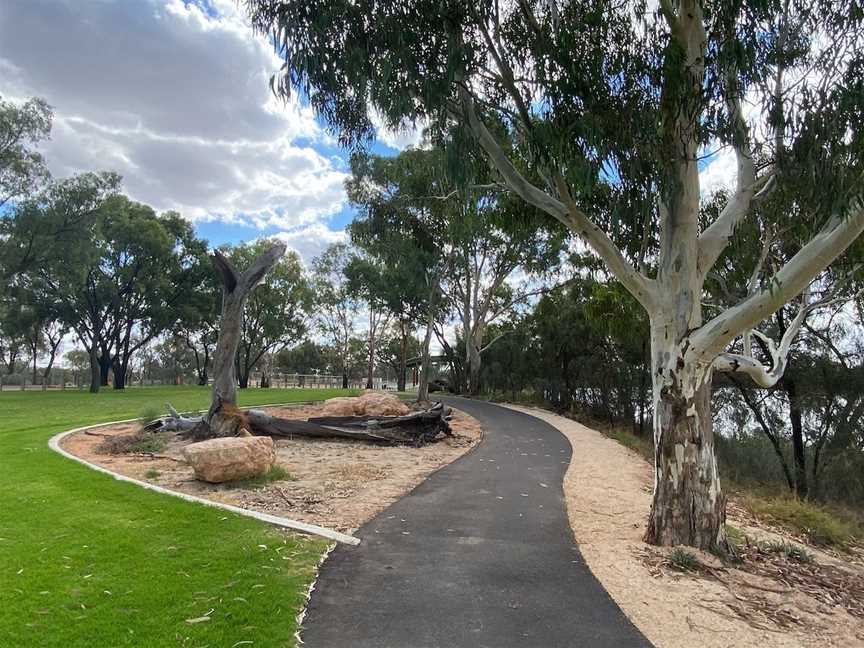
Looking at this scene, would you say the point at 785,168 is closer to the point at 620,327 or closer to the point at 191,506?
the point at 620,327

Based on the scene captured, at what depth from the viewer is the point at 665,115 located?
18.4ft

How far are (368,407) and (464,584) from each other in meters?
10.7

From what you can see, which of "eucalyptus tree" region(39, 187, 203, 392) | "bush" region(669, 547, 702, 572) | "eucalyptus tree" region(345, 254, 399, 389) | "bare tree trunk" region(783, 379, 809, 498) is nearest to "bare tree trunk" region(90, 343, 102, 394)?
"eucalyptus tree" region(39, 187, 203, 392)

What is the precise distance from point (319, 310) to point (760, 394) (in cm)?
3288

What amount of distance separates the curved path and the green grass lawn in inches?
16.4

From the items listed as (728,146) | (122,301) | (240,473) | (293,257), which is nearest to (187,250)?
(122,301)

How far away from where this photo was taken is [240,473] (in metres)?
7.67

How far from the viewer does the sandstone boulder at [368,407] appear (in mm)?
14531

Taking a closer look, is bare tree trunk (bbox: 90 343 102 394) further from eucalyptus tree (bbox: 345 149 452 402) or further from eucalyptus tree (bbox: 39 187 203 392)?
eucalyptus tree (bbox: 345 149 452 402)

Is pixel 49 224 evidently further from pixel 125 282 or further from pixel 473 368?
pixel 473 368

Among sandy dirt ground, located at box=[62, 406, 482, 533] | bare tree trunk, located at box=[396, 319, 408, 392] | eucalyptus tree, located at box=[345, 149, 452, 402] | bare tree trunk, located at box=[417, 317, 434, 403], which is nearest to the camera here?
sandy dirt ground, located at box=[62, 406, 482, 533]

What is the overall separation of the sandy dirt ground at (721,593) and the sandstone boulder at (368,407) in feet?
27.1

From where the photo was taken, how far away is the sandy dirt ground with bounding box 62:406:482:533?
6.64 meters

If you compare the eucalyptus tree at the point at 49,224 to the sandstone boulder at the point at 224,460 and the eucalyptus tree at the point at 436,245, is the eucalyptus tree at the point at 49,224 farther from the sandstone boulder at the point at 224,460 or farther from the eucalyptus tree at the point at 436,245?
the sandstone boulder at the point at 224,460
